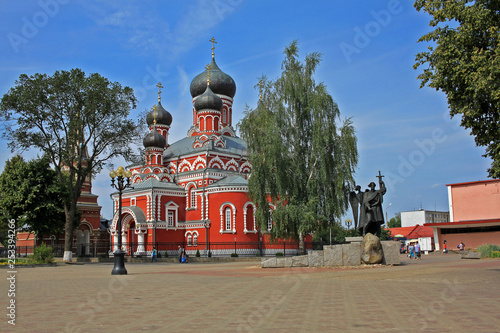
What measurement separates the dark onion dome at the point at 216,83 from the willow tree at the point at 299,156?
24.7m

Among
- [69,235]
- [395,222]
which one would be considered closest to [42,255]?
[69,235]

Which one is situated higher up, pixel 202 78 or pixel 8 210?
pixel 202 78

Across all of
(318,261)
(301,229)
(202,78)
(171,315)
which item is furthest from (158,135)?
(171,315)

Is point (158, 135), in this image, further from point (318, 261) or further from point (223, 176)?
point (318, 261)

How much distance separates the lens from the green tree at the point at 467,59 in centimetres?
1345

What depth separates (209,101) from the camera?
4834 centimetres

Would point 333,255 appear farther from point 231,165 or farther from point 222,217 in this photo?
point 231,165

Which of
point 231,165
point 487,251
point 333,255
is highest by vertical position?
point 231,165

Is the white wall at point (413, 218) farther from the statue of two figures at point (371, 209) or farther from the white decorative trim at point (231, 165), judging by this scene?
the statue of two figures at point (371, 209)

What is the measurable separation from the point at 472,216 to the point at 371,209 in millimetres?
27493

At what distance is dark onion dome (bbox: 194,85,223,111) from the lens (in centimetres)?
4841

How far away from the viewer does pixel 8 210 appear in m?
39.0

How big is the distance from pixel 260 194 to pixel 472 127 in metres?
14.5

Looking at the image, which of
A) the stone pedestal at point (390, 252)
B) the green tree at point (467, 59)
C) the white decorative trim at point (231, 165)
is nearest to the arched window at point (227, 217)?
the white decorative trim at point (231, 165)
